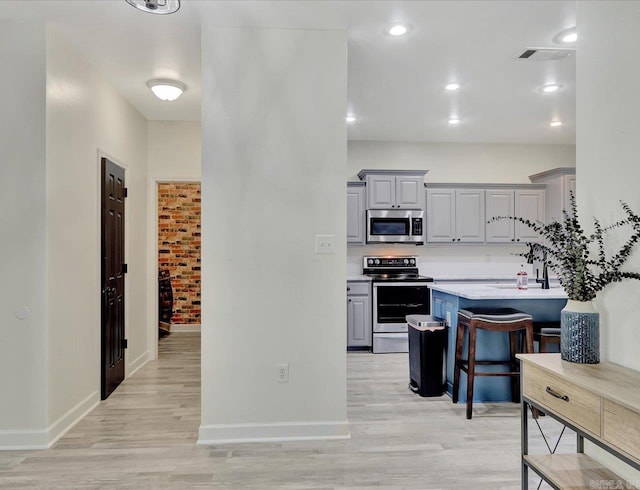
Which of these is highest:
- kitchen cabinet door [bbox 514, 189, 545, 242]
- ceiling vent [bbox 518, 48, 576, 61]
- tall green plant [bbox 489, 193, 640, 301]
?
ceiling vent [bbox 518, 48, 576, 61]

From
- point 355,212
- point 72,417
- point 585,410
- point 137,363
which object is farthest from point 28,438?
point 355,212

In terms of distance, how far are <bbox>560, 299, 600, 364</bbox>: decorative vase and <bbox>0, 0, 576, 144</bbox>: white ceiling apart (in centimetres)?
194

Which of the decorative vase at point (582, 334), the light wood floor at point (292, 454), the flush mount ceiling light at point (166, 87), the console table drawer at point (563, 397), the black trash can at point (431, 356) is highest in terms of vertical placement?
the flush mount ceiling light at point (166, 87)

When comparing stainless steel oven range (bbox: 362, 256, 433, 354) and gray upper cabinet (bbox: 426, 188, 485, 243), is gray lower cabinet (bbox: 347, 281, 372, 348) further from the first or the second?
gray upper cabinet (bbox: 426, 188, 485, 243)

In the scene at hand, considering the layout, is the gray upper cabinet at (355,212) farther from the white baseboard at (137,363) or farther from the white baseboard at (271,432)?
the white baseboard at (271,432)

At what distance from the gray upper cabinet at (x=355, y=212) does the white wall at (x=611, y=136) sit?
11.9 ft

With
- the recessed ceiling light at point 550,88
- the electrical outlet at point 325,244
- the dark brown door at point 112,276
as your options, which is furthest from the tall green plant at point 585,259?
the dark brown door at point 112,276

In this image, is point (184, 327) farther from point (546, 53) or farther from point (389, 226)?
point (546, 53)

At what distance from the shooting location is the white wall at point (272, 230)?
2.79 metres

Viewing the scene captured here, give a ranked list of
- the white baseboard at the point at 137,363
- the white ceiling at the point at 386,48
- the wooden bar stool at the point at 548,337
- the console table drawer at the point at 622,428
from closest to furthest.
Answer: the console table drawer at the point at 622,428 → the white ceiling at the point at 386,48 → the wooden bar stool at the point at 548,337 → the white baseboard at the point at 137,363

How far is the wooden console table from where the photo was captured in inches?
51.9

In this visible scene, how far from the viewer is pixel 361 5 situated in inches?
101

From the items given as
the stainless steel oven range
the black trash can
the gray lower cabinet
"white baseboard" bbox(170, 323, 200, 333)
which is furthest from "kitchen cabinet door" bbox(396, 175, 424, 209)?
"white baseboard" bbox(170, 323, 200, 333)

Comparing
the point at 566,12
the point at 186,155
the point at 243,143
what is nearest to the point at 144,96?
the point at 186,155
